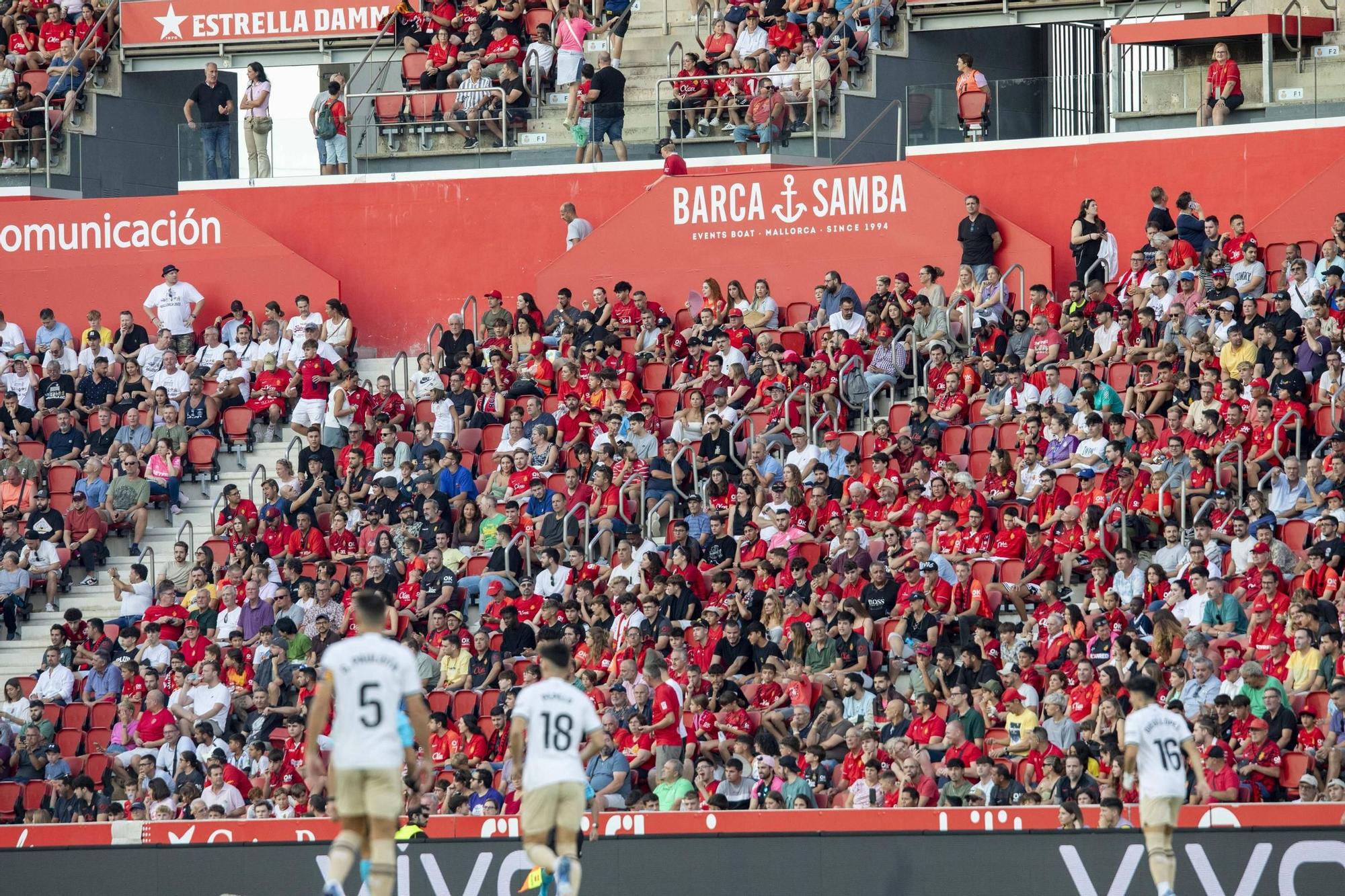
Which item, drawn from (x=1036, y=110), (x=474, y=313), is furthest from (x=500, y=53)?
(x=1036, y=110)

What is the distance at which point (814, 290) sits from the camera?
2634cm

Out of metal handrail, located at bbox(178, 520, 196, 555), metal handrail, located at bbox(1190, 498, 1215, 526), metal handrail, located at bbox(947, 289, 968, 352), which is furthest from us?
metal handrail, located at bbox(178, 520, 196, 555)

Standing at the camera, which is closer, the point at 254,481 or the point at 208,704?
the point at 208,704

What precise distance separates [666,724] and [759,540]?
2698 millimetres

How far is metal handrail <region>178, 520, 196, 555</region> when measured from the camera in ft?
80.3

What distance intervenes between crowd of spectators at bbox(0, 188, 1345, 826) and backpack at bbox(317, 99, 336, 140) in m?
2.93

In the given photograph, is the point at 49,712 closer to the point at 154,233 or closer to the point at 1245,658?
the point at 154,233

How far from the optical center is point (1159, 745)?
14.0m

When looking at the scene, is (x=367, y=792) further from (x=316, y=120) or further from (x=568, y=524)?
(x=316, y=120)

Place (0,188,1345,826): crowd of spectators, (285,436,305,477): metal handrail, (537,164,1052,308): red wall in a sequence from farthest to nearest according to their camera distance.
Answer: (537,164,1052,308): red wall, (285,436,305,477): metal handrail, (0,188,1345,826): crowd of spectators

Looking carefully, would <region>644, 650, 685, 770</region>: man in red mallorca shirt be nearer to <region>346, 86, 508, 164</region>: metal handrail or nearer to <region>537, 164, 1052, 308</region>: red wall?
<region>537, 164, 1052, 308</region>: red wall

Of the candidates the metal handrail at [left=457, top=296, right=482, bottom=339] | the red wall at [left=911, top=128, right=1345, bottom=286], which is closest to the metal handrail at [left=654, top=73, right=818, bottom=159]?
the red wall at [left=911, top=128, right=1345, bottom=286]

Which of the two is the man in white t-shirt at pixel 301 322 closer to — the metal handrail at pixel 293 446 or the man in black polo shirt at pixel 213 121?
the metal handrail at pixel 293 446

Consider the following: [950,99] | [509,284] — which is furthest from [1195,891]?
[509,284]
